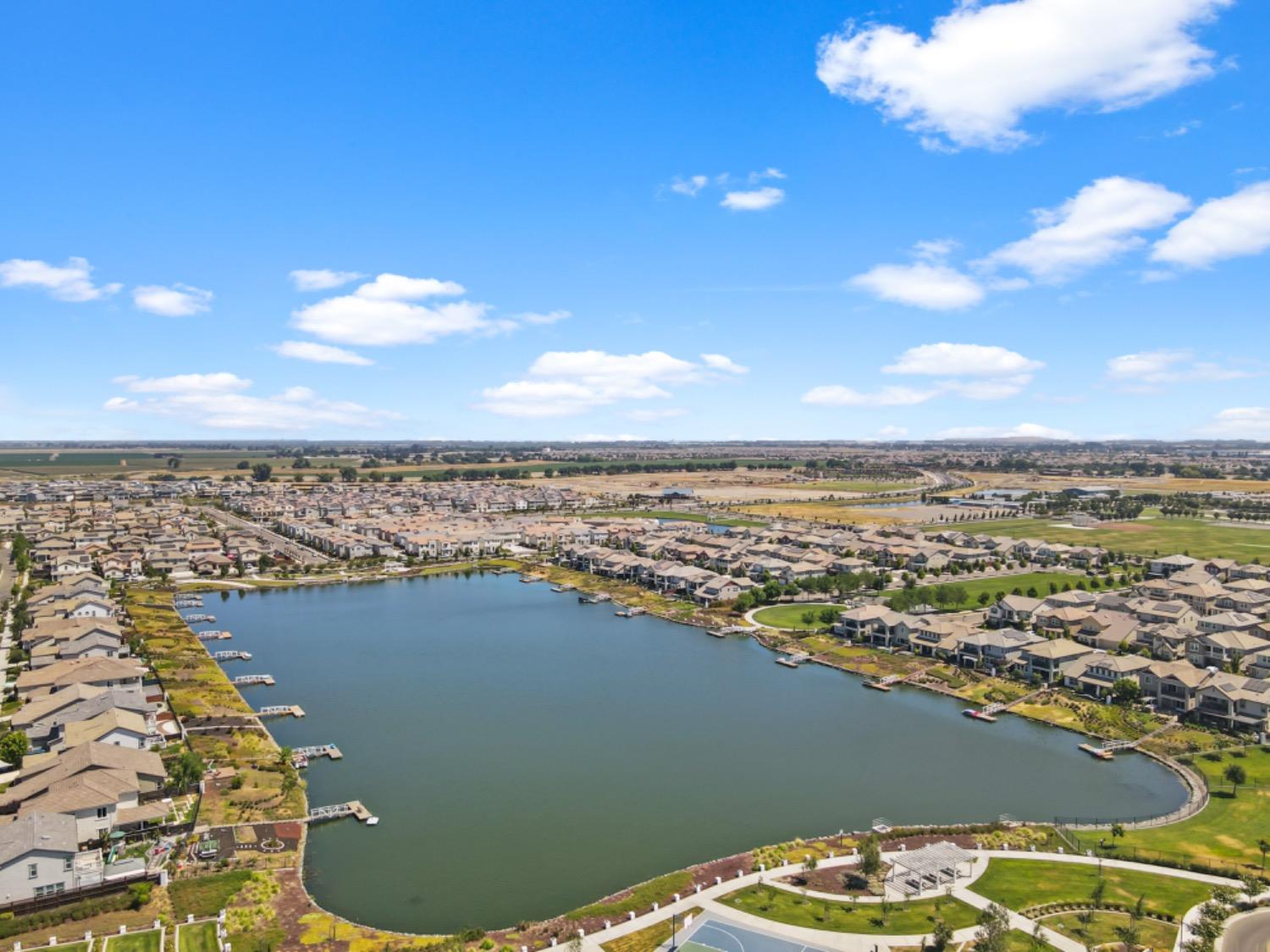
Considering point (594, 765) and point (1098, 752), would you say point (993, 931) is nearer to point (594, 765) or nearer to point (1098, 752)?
point (594, 765)

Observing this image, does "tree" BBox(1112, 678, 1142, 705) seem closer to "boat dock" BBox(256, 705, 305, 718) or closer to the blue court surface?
the blue court surface

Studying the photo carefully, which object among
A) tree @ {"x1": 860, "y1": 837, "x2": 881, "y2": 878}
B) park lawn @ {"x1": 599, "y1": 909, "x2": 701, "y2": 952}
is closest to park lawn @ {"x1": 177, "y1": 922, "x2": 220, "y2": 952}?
park lawn @ {"x1": 599, "y1": 909, "x2": 701, "y2": 952}

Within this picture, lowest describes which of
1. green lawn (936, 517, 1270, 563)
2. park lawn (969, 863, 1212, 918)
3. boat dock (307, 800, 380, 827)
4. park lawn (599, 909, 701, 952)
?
boat dock (307, 800, 380, 827)

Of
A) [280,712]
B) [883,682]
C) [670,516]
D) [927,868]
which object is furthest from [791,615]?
[670,516]

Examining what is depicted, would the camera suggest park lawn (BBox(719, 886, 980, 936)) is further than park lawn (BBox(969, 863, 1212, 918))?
No

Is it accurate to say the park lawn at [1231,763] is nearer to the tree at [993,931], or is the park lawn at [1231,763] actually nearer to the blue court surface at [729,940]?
the tree at [993,931]

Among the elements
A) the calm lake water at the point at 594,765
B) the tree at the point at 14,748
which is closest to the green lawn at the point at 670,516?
the calm lake water at the point at 594,765

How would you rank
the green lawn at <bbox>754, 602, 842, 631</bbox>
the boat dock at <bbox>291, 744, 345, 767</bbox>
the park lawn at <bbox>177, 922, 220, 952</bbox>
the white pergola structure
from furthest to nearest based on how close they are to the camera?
the green lawn at <bbox>754, 602, 842, 631</bbox>, the boat dock at <bbox>291, 744, 345, 767</bbox>, the white pergola structure, the park lawn at <bbox>177, 922, 220, 952</bbox>
